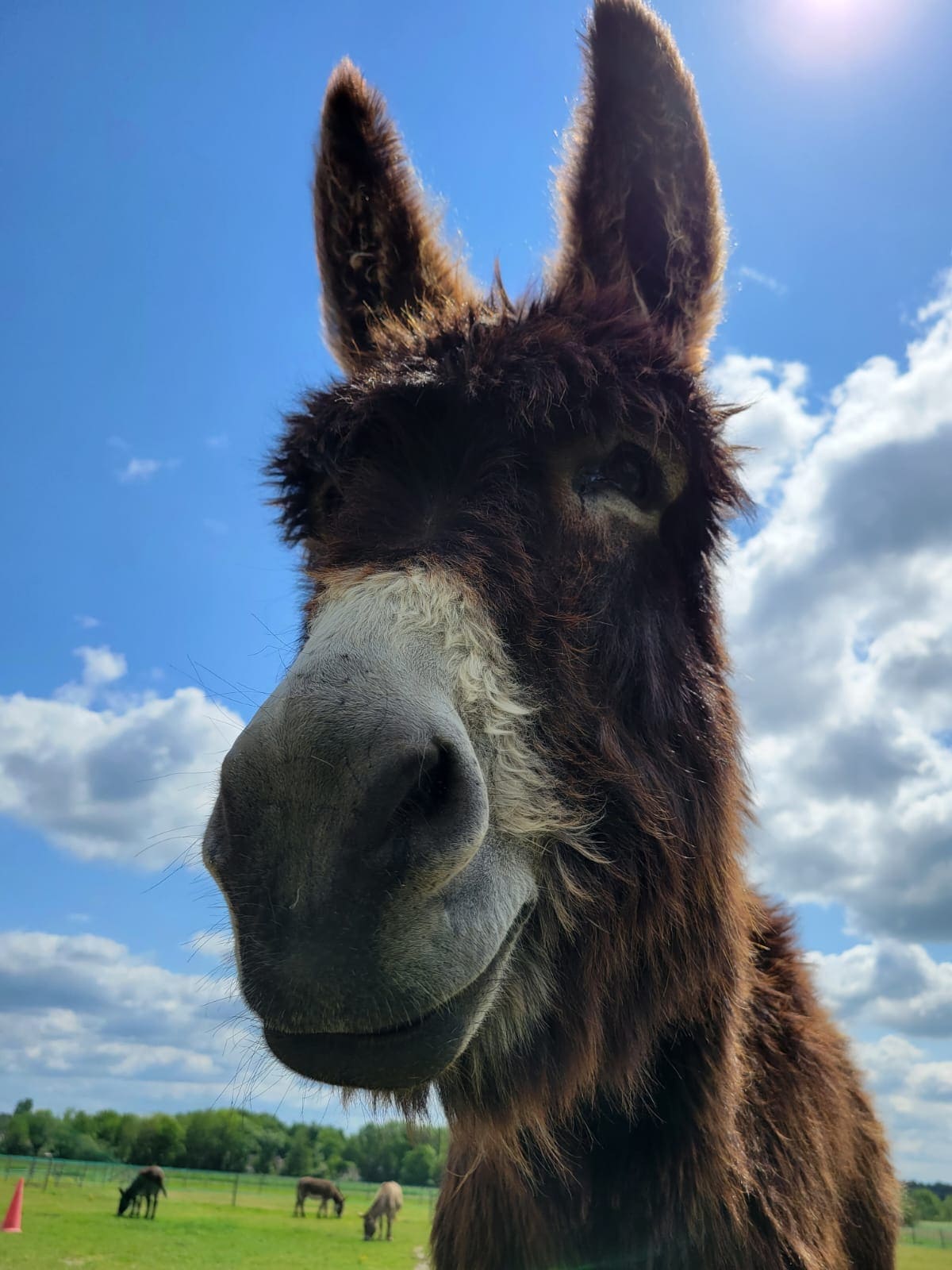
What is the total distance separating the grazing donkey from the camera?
26.4 metres

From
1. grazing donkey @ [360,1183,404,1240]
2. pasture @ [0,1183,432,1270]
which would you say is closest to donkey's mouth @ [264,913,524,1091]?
pasture @ [0,1183,432,1270]

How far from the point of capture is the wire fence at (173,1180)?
102 feet

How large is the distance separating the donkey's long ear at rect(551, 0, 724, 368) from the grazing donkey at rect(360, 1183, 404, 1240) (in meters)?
29.0

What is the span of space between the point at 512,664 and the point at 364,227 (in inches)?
109

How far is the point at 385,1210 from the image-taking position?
26359 mm

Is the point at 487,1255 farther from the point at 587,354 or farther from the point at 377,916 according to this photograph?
the point at 587,354

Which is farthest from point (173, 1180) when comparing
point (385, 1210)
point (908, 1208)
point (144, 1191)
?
point (908, 1208)

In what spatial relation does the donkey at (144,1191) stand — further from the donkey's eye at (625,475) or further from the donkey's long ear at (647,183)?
the donkey's long ear at (647,183)

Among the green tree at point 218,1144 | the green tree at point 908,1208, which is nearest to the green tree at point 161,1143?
the green tree at point 218,1144

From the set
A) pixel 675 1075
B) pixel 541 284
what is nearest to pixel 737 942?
pixel 675 1075

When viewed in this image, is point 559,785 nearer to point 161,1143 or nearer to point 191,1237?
point 191,1237

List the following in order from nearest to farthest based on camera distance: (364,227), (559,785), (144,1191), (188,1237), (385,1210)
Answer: (559,785), (364,227), (188,1237), (385,1210), (144,1191)

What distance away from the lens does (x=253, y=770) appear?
1.56 metres

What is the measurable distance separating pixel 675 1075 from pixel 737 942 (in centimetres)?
42
